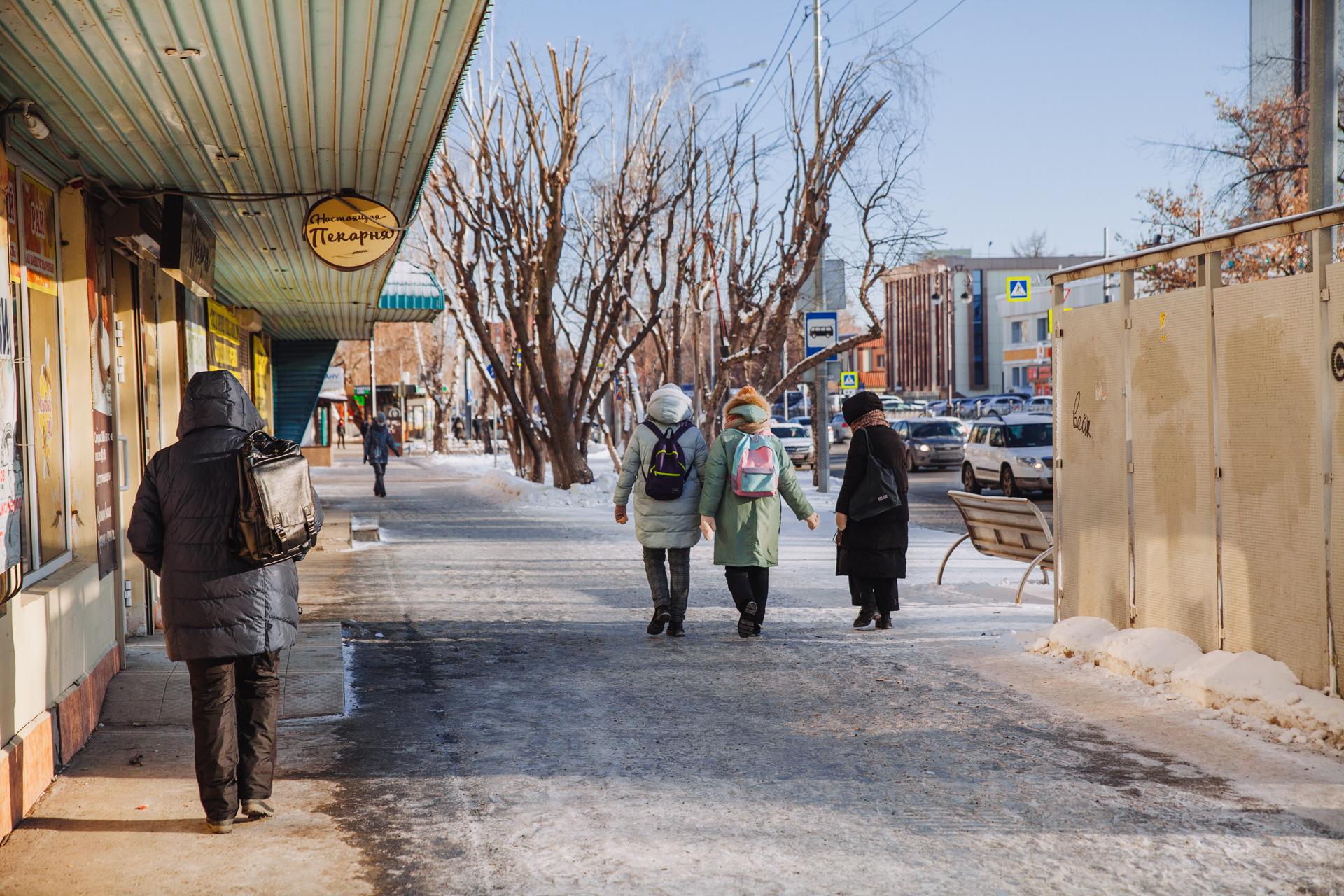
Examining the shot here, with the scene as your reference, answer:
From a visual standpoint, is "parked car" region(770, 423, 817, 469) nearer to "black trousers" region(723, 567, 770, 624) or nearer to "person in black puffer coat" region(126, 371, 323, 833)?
"black trousers" region(723, 567, 770, 624)

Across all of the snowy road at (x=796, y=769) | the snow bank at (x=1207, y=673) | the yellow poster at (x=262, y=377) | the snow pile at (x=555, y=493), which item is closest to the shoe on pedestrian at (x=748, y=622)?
the snowy road at (x=796, y=769)

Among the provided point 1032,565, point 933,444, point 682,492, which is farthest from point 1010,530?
point 933,444

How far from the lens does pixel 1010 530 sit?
32.9 feet

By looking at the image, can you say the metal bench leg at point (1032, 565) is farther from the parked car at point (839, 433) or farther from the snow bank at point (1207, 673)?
the parked car at point (839, 433)

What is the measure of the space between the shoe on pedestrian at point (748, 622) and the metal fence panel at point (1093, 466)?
1998mm

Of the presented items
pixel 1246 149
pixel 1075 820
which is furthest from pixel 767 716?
pixel 1246 149

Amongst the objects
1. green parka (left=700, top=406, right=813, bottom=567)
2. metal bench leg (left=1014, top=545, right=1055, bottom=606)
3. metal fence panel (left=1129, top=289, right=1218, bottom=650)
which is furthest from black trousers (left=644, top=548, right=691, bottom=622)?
metal fence panel (left=1129, top=289, right=1218, bottom=650)

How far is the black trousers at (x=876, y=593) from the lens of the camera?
8.88 meters

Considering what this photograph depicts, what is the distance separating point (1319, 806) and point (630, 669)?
3.90 m

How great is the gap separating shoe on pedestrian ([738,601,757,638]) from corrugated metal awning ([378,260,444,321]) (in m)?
8.02

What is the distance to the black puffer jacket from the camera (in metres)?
4.59

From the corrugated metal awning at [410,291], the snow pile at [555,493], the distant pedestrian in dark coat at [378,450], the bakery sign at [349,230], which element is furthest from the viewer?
the distant pedestrian in dark coat at [378,450]

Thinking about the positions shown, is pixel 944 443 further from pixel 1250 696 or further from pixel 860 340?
pixel 1250 696

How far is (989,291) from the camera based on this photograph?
9531cm
